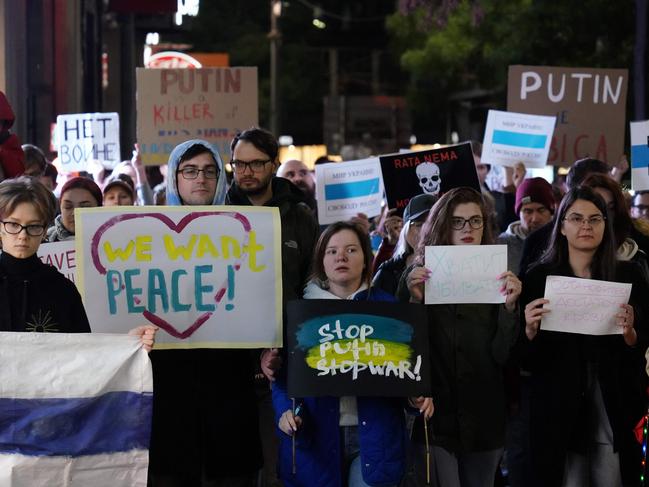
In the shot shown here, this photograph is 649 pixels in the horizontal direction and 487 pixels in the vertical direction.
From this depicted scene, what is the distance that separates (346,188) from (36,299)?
17.2 feet

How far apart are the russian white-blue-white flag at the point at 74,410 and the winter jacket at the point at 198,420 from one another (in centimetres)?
49

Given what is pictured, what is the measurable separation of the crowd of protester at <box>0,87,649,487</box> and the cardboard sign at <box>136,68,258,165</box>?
14.7ft

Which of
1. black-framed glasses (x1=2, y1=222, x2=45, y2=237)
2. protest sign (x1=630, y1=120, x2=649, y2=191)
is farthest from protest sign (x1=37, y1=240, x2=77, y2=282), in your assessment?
protest sign (x1=630, y1=120, x2=649, y2=191)

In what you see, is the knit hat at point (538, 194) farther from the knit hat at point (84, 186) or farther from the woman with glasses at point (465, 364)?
the knit hat at point (84, 186)

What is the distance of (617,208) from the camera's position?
270 inches

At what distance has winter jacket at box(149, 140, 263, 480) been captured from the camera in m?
5.68

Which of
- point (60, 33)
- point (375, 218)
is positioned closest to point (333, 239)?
point (375, 218)

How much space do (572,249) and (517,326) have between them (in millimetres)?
493

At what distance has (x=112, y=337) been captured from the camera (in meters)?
5.19

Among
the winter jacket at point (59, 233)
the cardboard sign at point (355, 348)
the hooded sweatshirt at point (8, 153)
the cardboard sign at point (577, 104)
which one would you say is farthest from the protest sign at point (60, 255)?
the cardboard sign at point (577, 104)

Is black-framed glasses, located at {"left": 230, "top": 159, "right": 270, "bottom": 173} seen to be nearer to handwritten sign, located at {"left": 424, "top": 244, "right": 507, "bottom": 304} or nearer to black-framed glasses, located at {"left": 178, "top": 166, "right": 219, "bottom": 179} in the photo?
black-framed glasses, located at {"left": 178, "top": 166, "right": 219, "bottom": 179}

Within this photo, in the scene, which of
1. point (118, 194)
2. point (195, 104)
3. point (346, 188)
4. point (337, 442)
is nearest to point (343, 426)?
point (337, 442)

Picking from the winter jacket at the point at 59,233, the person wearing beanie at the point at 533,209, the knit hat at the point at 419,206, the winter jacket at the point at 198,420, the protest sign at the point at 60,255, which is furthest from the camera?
the person wearing beanie at the point at 533,209

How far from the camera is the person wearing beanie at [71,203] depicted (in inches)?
293
